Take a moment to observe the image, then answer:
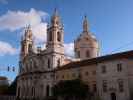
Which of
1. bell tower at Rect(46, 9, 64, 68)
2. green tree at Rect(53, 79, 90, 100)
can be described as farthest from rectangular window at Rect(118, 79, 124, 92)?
bell tower at Rect(46, 9, 64, 68)

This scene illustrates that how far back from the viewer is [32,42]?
284 feet

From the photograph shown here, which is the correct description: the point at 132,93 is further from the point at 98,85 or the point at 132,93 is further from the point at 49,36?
the point at 49,36

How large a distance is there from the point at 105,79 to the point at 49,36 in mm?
26639

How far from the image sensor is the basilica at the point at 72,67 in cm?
4700

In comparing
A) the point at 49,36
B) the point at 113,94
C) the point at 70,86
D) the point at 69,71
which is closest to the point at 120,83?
the point at 113,94

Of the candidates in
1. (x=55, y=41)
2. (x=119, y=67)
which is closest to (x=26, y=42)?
(x=55, y=41)

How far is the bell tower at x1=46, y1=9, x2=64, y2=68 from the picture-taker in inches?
2682

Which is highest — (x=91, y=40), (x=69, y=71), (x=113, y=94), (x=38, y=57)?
(x=91, y=40)

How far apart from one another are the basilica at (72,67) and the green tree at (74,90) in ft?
6.46

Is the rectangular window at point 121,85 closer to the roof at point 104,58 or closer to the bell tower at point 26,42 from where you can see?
the roof at point 104,58

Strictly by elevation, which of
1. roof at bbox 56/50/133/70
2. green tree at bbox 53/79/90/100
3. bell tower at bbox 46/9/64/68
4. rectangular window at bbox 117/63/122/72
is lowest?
green tree at bbox 53/79/90/100

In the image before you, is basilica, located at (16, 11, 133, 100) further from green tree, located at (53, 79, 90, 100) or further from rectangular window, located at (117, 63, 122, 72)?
green tree, located at (53, 79, 90, 100)

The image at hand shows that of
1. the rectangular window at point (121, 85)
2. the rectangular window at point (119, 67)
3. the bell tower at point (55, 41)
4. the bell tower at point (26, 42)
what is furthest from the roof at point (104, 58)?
the bell tower at point (26, 42)

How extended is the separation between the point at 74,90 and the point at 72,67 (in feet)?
28.0
